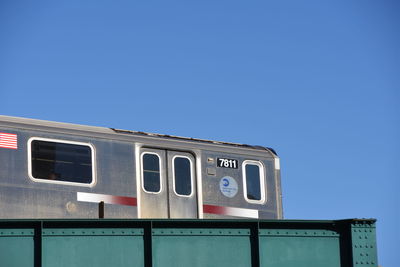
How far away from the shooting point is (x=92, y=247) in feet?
36.8

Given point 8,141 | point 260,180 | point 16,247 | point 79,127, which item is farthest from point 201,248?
point 260,180

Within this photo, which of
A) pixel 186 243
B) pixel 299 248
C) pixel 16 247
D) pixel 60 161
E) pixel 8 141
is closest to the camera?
pixel 16 247

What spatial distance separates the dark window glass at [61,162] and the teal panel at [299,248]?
223 inches

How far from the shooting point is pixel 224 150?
1861 centimetres

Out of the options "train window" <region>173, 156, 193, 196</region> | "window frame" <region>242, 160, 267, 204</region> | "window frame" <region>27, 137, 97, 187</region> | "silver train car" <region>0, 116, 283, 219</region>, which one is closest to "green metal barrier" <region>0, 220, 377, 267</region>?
"silver train car" <region>0, 116, 283, 219</region>

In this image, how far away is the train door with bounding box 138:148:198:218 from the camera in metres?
17.1

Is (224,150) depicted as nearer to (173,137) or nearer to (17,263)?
(173,137)

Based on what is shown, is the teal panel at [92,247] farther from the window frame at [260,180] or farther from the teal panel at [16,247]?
the window frame at [260,180]

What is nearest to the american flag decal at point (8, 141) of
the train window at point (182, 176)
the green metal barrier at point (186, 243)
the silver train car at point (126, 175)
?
the silver train car at point (126, 175)

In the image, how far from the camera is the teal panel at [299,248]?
39.3 ft

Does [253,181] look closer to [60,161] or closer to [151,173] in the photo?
[151,173]

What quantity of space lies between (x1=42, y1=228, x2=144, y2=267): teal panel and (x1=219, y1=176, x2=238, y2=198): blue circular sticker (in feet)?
22.6

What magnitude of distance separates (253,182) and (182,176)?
204cm

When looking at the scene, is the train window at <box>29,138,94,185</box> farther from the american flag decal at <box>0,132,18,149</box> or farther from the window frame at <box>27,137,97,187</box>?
the american flag decal at <box>0,132,18,149</box>
